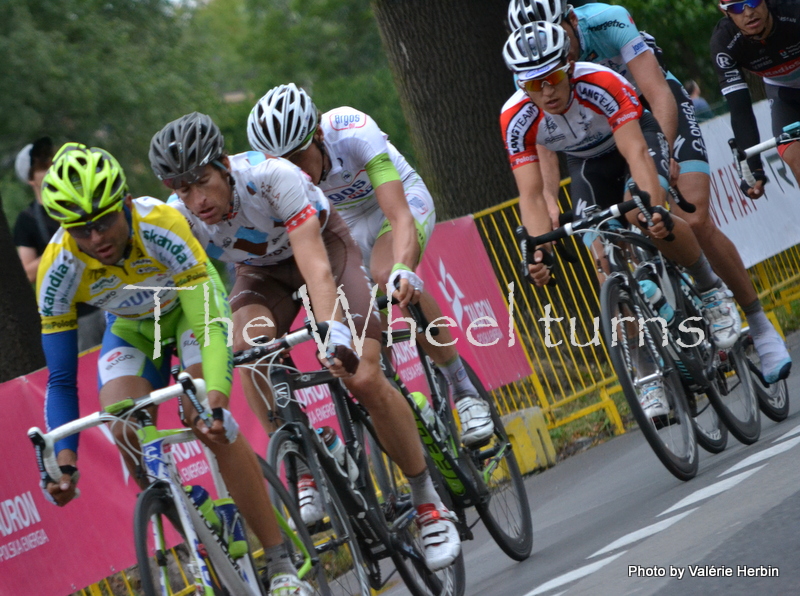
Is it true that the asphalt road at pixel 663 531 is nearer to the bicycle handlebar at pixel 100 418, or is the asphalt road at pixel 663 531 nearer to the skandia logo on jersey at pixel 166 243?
the bicycle handlebar at pixel 100 418

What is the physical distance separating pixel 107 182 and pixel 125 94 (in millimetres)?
23880

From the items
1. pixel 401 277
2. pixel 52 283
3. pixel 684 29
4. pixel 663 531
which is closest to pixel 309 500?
pixel 401 277

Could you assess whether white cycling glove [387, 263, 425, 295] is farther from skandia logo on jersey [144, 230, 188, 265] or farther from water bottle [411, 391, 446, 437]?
skandia logo on jersey [144, 230, 188, 265]

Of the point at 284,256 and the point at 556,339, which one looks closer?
the point at 284,256

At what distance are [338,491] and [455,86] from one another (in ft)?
20.5

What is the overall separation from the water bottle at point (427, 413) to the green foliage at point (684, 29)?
618 inches

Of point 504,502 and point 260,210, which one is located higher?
point 260,210

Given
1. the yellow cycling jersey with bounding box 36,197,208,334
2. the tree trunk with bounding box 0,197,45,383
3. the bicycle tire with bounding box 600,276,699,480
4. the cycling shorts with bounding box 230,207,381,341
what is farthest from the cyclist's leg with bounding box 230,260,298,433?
the tree trunk with bounding box 0,197,45,383

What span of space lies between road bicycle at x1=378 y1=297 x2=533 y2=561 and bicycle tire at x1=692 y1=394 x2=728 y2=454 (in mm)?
1081

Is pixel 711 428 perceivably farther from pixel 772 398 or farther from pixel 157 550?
pixel 157 550

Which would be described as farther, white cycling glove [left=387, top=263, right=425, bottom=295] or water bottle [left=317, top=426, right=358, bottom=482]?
white cycling glove [left=387, top=263, right=425, bottom=295]

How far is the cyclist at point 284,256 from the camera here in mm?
5023

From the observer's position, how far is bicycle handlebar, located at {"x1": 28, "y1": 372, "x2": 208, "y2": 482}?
4281mm

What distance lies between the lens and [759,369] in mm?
7199
